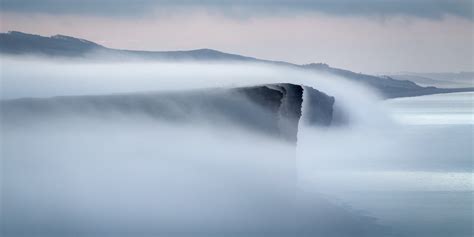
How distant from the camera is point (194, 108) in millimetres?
9758

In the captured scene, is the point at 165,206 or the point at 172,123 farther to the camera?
the point at 172,123

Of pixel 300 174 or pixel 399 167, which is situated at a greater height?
pixel 399 167

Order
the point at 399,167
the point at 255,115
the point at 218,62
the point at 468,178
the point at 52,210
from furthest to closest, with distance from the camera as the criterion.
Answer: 1. the point at 399,167
2. the point at 468,178
3. the point at 218,62
4. the point at 255,115
5. the point at 52,210

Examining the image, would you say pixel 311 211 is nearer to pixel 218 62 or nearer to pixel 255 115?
pixel 255 115

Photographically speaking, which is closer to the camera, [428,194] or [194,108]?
[194,108]

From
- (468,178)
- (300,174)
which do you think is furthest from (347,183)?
(468,178)

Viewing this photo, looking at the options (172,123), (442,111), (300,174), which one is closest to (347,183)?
(300,174)

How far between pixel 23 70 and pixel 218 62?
2.15m

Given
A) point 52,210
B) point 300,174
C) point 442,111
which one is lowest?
point 52,210

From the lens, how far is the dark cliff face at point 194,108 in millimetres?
9336

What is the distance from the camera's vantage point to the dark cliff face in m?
9.34

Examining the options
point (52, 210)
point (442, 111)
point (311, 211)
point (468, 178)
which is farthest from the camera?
point (442, 111)

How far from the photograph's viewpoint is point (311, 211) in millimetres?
9289

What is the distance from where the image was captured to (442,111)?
106 ft
